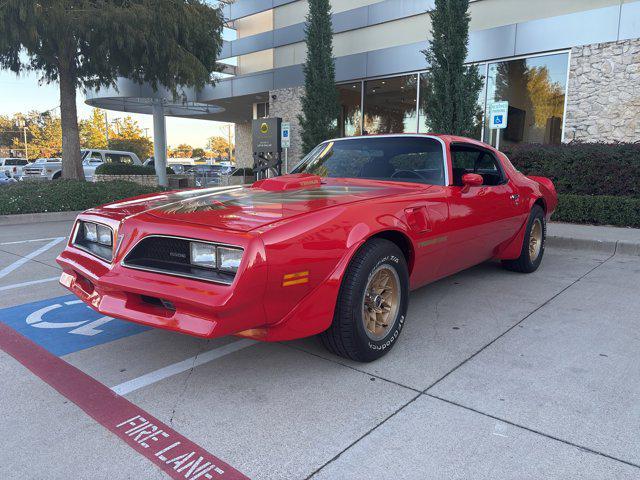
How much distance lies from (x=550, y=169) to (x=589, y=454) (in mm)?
8606

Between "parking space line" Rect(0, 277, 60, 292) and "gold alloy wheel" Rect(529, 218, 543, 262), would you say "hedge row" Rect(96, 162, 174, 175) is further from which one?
"gold alloy wheel" Rect(529, 218, 543, 262)

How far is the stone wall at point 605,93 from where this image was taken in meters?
10.4

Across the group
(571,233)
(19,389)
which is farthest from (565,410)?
(571,233)

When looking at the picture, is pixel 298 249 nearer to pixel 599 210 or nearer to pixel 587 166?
pixel 599 210

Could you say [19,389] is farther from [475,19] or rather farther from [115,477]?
[475,19]

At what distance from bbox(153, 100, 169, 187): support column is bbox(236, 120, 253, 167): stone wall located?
4.95 m

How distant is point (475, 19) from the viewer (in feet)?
41.3

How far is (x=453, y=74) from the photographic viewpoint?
11711 mm

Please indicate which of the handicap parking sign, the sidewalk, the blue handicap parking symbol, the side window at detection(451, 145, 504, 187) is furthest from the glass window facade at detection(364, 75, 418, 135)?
the blue handicap parking symbol

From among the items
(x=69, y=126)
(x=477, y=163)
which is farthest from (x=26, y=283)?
(x=69, y=126)

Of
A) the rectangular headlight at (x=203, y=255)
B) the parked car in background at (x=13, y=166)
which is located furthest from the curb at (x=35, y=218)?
the parked car in background at (x=13, y=166)

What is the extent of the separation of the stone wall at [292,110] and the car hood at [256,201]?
A: 1318 cm

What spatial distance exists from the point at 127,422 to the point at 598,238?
23.4 feet

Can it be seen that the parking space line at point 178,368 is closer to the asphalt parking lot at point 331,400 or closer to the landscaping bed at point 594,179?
the asphalt parking lot at point 331,400
